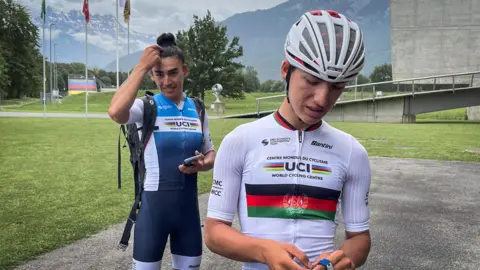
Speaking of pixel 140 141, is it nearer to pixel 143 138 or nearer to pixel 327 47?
pixel 143 138

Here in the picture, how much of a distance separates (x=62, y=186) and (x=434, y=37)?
45434 millimetres

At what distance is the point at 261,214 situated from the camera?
1.90 m

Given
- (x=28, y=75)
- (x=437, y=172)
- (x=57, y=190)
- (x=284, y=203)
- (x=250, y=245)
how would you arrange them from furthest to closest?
(x=28, y=75) → (x=437, y=172) → (x=57, y=190) → (x=284, y=203) → (x=250, y=245)

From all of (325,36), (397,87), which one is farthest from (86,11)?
(325,36)

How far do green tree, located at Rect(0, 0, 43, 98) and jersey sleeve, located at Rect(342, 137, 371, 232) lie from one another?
277 ft

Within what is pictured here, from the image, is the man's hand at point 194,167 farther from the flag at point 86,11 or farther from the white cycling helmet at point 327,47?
the flag at point 86,11

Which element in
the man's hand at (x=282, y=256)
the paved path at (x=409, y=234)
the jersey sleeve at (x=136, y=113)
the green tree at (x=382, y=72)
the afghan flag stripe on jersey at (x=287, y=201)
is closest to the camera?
the man's hand at (x=282, y=256)

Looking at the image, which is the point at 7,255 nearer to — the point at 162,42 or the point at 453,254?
the point at 162,42

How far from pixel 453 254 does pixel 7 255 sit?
19.8ft

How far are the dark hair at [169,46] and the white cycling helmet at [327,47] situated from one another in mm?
1681

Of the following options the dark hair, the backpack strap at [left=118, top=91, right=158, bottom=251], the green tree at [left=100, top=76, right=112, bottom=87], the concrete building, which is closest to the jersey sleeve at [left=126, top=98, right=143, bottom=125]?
the backpack strap at [left=118, top=91, right=158, bottom=251]

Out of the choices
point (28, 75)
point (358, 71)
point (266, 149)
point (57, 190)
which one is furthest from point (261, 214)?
point (28, 75)

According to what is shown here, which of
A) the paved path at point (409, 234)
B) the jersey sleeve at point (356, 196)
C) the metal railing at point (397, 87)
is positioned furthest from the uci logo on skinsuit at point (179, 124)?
the metal railing at point (397, 87)

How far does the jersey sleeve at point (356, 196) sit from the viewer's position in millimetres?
1982
